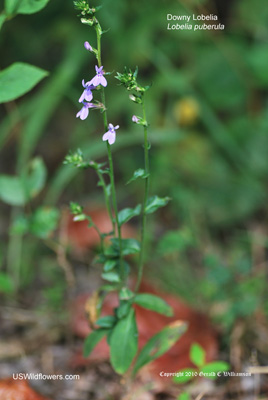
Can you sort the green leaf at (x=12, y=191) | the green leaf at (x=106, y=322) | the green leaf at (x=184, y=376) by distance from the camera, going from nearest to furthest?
the green leaf at (x=106, y=322)
the green leaf at (x=184, y=376)
the green leaf at (x=12, y=191)

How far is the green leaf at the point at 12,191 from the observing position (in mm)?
1852

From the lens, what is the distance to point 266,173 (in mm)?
2500

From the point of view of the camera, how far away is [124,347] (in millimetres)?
1287

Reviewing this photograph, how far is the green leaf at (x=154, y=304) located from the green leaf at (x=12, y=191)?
74 centimetres

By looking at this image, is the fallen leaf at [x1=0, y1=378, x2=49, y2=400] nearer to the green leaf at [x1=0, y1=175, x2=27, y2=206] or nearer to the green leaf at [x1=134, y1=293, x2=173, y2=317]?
the green leaf at [x1=134, y1=293, x2=173, y2=317]

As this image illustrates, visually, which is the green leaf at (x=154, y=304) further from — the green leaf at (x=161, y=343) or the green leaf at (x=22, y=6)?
the green leaf at (x=22, y=6)

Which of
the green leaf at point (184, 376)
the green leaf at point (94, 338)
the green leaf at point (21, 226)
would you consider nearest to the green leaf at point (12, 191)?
the green leaf at point (21, 226)

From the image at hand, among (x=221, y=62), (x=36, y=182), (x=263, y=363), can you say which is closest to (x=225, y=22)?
(x=221, y=62)

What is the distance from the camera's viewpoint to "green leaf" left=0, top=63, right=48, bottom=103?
1312 millimetres

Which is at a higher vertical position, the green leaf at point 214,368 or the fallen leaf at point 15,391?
the fallen leaf at point 15,391

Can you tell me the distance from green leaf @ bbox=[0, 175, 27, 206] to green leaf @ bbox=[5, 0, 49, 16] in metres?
0.73

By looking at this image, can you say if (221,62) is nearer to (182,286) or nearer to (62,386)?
(182,286)

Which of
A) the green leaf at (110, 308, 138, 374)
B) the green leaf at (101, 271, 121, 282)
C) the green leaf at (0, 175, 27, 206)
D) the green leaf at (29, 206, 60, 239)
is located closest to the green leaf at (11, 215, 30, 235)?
the green leaf at (29, 206, 60, 239)

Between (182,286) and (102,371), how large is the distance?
547 mm
